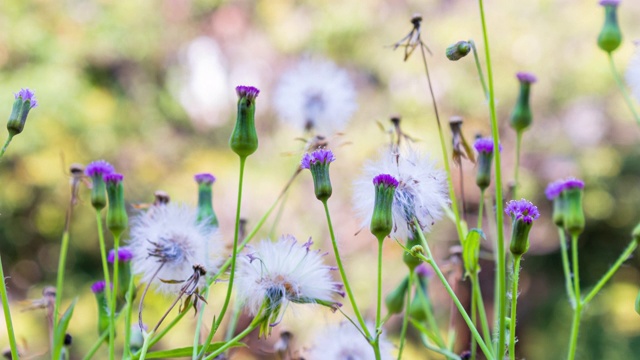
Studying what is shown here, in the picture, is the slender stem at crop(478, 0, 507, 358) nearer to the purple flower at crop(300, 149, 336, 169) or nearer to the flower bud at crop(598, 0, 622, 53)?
the purple flower at crop(300, 149, 336, 169)

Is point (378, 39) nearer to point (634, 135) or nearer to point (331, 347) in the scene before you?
point (634, 135)

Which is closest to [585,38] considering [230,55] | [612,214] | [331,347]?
[612,214]

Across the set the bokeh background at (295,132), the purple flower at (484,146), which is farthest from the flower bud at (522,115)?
the bokeh background at (295,132)

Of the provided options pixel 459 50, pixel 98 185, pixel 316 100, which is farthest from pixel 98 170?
pixel 316 100

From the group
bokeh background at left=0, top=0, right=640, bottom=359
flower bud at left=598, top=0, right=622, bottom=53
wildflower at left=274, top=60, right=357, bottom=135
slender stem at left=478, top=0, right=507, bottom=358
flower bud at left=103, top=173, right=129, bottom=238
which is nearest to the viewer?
slender stem at left=478, top=0, right=507, bottom=358

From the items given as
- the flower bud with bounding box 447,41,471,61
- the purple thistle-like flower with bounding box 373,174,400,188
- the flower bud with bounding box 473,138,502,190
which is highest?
the flower bud with bounding box 447,41,471,61

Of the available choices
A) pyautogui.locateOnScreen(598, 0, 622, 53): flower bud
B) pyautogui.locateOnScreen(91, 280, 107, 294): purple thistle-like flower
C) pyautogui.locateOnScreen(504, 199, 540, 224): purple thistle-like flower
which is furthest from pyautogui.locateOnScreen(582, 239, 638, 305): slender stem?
pyautogui.locateOnScreen(91, 280, 107, 294): purple thistle-like flower

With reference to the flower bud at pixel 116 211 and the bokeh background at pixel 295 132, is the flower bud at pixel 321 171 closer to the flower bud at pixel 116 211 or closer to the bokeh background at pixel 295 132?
the flower bud at pixel 116 211
